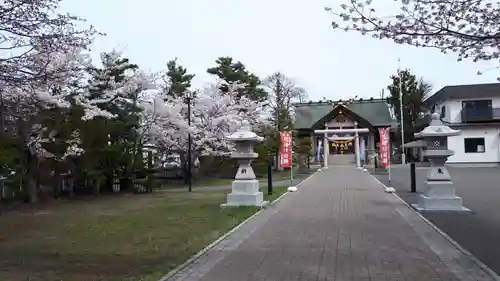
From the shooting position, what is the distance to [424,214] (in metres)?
13.2

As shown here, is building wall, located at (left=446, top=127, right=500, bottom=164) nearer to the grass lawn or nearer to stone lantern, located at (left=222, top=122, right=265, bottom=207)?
stone lantern, located at (left=222, top=122, right=265, bottom=207)

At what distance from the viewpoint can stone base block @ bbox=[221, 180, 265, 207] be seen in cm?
1552

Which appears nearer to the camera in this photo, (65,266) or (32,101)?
(65,266)

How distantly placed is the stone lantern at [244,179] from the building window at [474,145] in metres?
32.7

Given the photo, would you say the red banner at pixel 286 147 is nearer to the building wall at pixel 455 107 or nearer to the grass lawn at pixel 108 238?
the grass lawn at pixel 108 238

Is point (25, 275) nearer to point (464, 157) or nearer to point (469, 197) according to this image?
point (469, 197)

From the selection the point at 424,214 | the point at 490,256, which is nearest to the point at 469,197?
the point at 424,214

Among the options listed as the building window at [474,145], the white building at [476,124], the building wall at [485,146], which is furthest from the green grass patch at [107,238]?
the building window at [474,145]

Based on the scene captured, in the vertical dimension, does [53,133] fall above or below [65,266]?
above

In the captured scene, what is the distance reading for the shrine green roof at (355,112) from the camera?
175 feet

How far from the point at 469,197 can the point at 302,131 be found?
35473 mm

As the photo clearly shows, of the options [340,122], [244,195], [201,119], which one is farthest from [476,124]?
[244,195]

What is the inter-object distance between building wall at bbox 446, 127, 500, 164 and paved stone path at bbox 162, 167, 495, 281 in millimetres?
32505

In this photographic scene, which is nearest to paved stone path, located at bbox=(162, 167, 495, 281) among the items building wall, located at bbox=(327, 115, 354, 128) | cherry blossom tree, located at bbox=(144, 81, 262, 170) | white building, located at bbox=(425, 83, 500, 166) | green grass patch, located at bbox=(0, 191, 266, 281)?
green grass patch, located at bbox=(0, 191, 266, 281)
